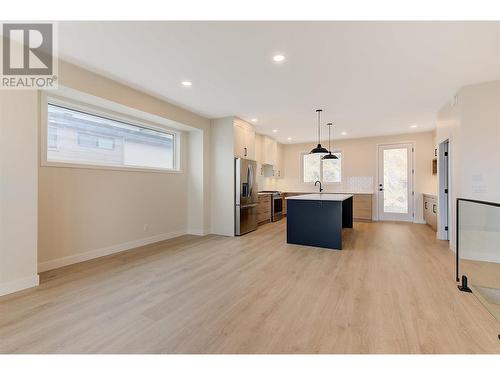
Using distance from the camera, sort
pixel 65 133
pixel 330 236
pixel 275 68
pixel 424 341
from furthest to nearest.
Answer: pixel 330 236, pixel 65 133, pixel 275 68, pixel 424 341

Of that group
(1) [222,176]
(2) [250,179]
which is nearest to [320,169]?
(2) [250,179]

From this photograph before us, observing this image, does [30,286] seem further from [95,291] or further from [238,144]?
[238,144]

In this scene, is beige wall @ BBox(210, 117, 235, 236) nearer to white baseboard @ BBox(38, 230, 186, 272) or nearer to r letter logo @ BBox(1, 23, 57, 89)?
white baseboard @ BBox(38, 230, 186, 272)

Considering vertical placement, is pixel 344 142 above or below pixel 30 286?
above

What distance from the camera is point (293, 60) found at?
2.97m

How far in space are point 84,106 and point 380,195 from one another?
8005 millimetres

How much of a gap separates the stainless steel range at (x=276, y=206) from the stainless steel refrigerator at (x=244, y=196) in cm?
158

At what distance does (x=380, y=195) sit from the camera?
768cm

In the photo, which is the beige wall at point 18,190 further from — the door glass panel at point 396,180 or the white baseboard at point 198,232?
the door glass panel at point 396,180

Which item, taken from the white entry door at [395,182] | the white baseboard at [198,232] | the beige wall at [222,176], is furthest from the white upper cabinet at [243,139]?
the white entry door at [395,182]

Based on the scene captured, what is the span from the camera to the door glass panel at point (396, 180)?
741 cm

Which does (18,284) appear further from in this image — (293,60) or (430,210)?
(430,210)

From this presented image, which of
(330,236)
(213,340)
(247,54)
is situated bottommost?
(213,340)
